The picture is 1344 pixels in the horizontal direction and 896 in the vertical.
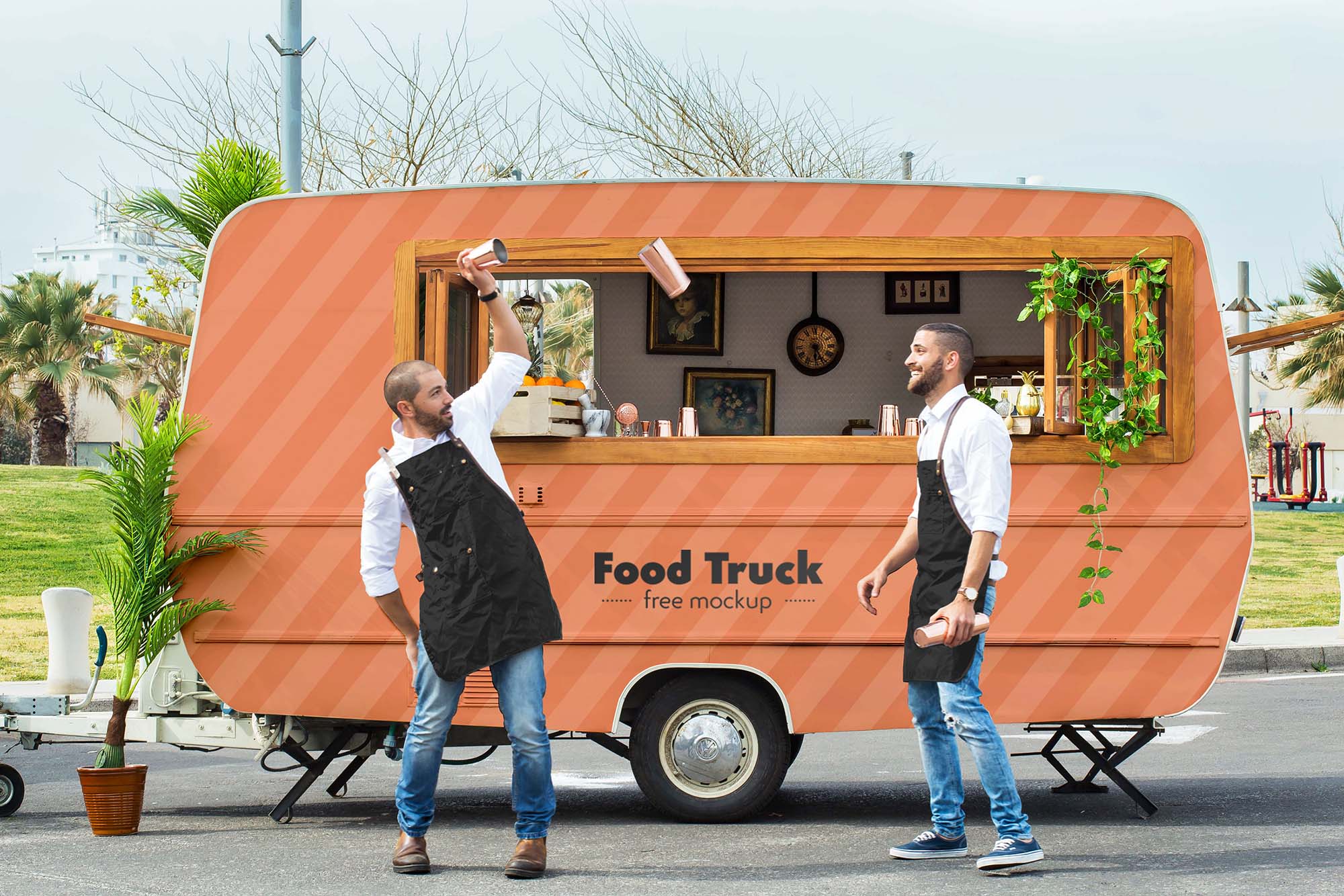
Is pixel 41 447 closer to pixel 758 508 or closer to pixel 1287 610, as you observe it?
pixel 1287 610

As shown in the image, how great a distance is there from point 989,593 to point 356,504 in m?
2.82

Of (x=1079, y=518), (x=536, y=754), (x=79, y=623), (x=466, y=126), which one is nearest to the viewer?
(x=536, y=754)

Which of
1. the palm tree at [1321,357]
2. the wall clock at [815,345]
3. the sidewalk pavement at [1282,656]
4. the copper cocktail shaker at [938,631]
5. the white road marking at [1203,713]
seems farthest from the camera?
the palm tree at [1321,357]

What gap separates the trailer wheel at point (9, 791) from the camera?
6879 mm

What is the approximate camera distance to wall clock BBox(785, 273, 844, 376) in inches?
376

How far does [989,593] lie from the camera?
5.52 meters

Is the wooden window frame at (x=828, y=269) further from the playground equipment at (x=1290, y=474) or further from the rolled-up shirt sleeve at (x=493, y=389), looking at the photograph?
the playground equipment at (x=1290, y=474)

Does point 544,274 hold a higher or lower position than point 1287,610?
higher

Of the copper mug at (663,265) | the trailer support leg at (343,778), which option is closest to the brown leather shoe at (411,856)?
the trailer support leg at (343,778)

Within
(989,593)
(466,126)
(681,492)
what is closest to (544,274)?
(681,492)

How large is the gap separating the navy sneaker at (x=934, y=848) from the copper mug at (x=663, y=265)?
249cm

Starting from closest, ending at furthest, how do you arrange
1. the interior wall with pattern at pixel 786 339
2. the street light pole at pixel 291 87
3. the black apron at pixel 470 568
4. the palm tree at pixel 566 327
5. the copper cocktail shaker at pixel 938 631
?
the copper cocktail shaker at pixel 938 631 → the black apron at pixel 470 568 → the interior wall with pattern at pixel 786 339 → the street light pole at pixel 291 87 → the palm tree at pixel 566 327

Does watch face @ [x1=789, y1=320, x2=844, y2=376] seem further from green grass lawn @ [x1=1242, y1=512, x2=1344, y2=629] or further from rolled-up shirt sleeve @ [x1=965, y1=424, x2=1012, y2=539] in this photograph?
green grass lawn @ [x1=1242, y1=512, x2=1344, y2=629]

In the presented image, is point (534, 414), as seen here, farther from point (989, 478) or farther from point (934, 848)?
point (934, 848)
